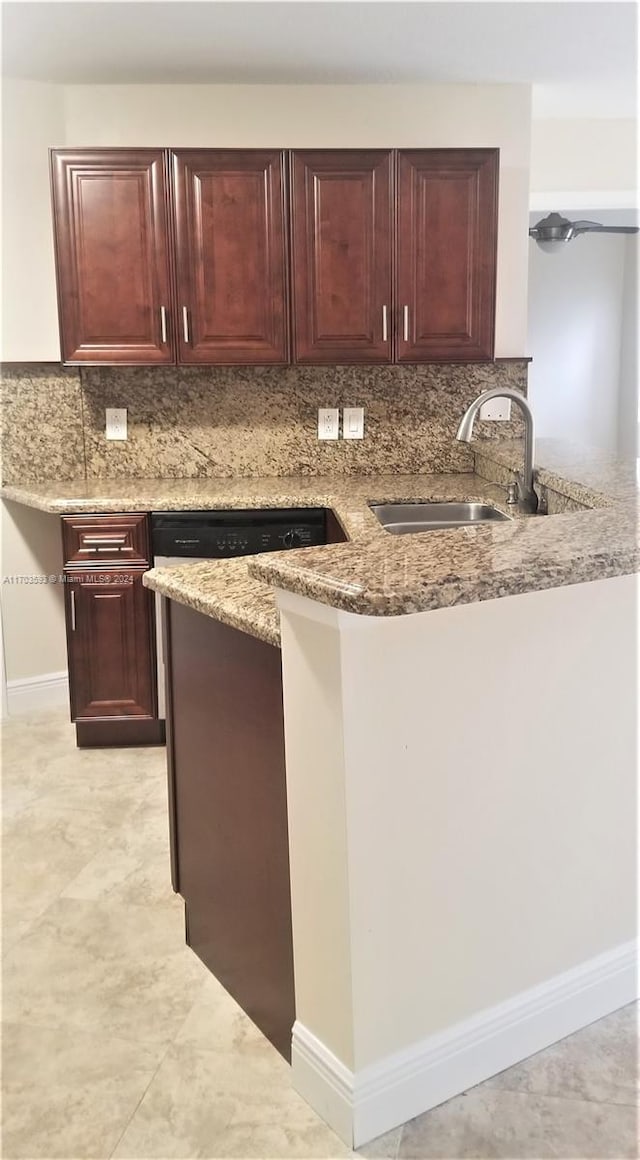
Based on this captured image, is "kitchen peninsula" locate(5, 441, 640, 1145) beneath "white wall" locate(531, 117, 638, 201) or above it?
beneath

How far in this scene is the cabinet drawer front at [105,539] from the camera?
12.0ft

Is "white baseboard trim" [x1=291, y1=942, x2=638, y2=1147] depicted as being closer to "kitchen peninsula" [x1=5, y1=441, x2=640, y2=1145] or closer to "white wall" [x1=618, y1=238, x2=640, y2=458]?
"kitchen peninsula" [x1=5, y1=441, x2=640, y2=1145]

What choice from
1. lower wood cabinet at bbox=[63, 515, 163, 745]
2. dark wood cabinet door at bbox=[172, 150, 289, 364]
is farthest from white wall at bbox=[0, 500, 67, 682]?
dark wood cabinet door at bbox=[172, 150, 289, 364]

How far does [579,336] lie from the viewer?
25.1 feet

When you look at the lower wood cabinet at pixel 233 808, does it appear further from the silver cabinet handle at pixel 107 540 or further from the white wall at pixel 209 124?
the white wall at pixel 209 124

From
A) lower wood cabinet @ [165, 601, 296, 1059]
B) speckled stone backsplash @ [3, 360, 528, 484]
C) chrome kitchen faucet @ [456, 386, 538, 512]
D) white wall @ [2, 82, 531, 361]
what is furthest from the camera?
speckled stone backsplash @ [3, 360, 528, 484]

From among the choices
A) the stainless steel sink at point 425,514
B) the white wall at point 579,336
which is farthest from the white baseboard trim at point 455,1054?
the white wall at point 579,336

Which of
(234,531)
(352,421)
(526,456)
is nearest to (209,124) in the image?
(352,421)

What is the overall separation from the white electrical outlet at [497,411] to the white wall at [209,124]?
→ 35.2 inches

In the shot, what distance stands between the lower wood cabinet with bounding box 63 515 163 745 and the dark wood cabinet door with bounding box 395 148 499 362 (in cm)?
134

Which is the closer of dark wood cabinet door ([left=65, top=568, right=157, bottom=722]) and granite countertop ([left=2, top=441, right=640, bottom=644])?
granite countertop ([left=2, top=441, right=640, bottom=644])

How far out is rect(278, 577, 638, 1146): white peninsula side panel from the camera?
169 cm

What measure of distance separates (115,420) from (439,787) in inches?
114

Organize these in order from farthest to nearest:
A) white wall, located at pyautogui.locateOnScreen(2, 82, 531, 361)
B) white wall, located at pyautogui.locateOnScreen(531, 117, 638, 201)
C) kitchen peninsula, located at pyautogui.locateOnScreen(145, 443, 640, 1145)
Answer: white wall, located at pyautogui.locateOnScreen(531, 117, 638, 201), white wall, located at pyautogui.locateOnScreen(2, 82, 531, 361), kitchen peninsula, located at pyautogui.locateOnScreen(145, 443, 640, 1145)
